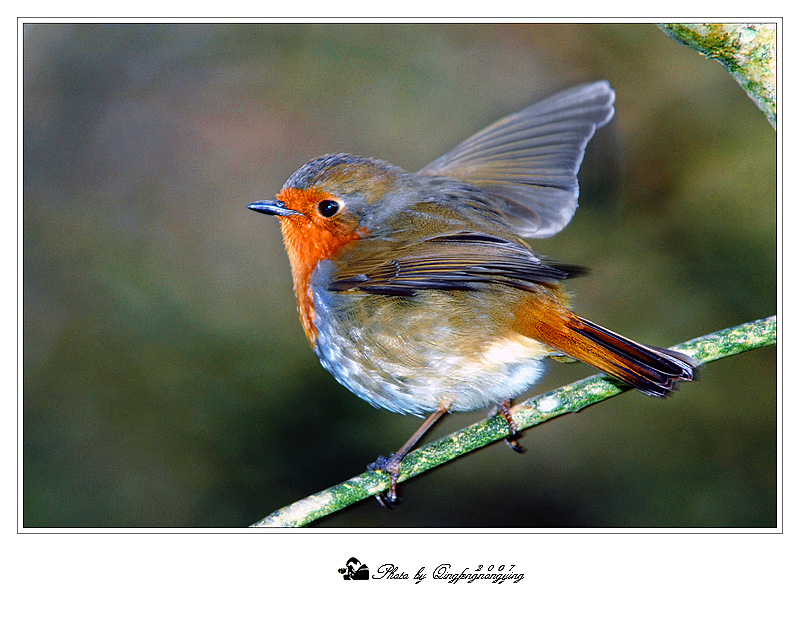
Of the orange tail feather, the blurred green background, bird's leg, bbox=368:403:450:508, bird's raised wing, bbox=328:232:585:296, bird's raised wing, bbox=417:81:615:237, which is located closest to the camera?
the orange tail feather

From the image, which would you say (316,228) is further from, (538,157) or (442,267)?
(538,157)

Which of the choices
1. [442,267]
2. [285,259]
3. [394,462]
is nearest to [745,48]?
[442,267]

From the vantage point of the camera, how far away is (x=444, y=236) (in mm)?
2385

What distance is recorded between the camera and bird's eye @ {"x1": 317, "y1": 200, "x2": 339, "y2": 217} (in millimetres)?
2516

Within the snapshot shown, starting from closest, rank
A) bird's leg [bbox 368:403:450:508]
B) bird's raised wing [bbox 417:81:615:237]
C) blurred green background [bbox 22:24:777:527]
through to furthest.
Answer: bird's leg [bbox 368:403:450:508] < bird's raised wing [bbox 417:81:615:237] < blurred green background [bbox 22:24:777:527]

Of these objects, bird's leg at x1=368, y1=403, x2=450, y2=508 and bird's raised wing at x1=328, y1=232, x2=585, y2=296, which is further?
bird's leg at x1=368, y1=403, x2=450, y2=508

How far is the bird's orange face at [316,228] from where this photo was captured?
98.9 inches

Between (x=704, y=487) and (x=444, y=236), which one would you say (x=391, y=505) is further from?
(x=704, y=487)

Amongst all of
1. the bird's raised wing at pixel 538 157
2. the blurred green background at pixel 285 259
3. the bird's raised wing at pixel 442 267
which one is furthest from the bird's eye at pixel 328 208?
the blurred green background at pixel 285 259

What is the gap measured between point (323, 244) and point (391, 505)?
99cm

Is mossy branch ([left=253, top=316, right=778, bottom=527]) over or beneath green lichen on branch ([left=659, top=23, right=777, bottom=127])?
beneath

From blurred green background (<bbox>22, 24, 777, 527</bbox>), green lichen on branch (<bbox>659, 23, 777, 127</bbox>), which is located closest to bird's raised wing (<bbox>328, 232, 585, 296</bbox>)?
green lichen on branch (<bbox>659, 23, 777, 127</bbox>)

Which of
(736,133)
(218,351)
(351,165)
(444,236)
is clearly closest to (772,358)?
(736,133)

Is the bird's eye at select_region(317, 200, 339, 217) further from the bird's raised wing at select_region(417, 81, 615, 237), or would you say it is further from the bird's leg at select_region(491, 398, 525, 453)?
the bird's leg at select_region(491, 398, 525, 453)
